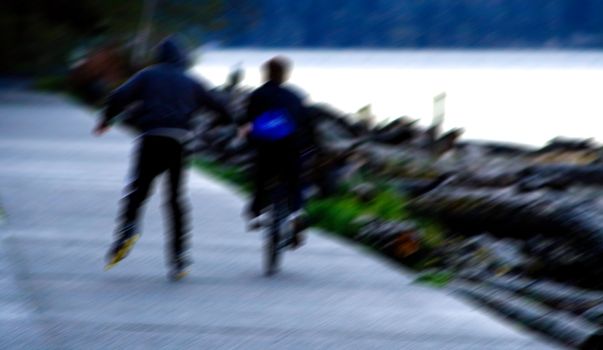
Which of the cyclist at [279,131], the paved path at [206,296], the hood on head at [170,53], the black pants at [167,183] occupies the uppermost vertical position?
the hood on head at [170,53]

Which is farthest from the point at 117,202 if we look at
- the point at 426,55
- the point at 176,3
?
the point at 426,55

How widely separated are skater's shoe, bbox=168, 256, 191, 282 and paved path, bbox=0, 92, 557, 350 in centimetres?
12

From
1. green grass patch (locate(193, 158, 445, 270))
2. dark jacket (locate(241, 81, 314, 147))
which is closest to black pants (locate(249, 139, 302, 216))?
dark jacket (locate(241, 81, 314, 147))

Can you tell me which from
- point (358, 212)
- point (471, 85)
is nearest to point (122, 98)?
point (358, 212)

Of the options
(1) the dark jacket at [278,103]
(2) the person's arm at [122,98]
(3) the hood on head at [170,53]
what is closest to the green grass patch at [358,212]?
(1) the dark jacket at [278,103]

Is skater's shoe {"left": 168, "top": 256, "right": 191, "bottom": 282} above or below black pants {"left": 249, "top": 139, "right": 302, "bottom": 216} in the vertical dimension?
below

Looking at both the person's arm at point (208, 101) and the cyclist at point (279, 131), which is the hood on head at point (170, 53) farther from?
the cyclist at point (279, 131)

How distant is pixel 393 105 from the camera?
31.5 meters

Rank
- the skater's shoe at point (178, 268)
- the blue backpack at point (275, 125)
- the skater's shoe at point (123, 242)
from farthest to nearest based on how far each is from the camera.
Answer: the blue backpack at point (275, 125) < the skater's shoe at point (178, 268) < the skater's shoe at point (123, 242)

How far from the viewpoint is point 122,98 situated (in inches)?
401

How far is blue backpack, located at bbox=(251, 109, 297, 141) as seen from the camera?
34.9 feet

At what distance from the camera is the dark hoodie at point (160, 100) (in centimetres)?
1018

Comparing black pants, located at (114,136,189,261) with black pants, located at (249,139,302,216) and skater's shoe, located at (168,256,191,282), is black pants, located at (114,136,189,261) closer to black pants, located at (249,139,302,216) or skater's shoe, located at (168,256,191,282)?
skater's shoe, located at (168,256,191,282)

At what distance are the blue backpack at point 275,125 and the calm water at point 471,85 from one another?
13.8m
